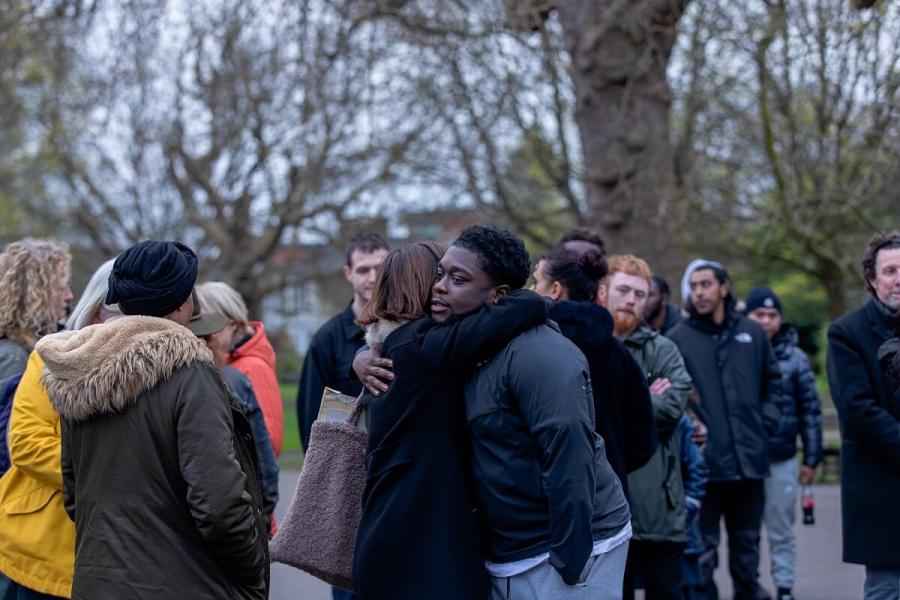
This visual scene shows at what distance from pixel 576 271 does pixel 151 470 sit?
1846 mm

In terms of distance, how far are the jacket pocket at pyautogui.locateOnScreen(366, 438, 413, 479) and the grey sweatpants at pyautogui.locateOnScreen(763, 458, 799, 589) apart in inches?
155

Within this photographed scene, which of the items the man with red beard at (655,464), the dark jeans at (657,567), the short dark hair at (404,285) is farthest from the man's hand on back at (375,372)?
the dark jeans at (657,567)

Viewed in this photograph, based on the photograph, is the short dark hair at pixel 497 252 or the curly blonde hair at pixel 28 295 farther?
the curly blonde hair at pixel 28 295

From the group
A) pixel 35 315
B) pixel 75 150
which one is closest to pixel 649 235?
pixel 35 315

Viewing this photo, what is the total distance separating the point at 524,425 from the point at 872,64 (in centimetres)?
873

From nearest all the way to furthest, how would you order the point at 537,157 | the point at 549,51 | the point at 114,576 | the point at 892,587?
the point at 114,576 → the point at 892,587 → the point at 549,51 → the point at 537,157

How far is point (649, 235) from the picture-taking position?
9.43 meters

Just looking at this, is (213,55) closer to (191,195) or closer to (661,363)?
(191,195)

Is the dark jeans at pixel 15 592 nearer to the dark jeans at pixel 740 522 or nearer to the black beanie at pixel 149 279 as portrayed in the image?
the black beanie at pixel 149 279

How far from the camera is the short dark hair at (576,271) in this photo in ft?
13.7

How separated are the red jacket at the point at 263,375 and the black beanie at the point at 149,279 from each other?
1.69 metres

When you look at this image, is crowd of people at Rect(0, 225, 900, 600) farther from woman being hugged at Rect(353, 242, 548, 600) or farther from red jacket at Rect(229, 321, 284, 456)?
red jacket at Rect(229, 321, 284, 456)

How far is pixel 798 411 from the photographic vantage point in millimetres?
7137

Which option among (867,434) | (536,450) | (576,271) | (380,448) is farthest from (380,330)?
(867,434)
